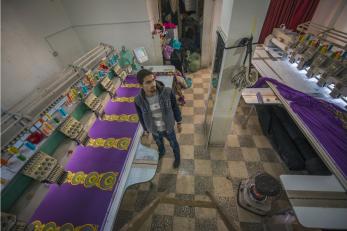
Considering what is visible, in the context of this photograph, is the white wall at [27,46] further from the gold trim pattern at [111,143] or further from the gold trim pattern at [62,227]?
the gold trim pattern at [62,227]

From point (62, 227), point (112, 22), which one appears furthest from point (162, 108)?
point (112, 22)

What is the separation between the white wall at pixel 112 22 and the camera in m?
3.70

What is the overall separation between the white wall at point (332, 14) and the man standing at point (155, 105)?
14.7 feet

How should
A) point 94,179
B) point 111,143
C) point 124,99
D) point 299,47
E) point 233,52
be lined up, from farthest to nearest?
point 124,99
point 299,47
point 111,143
point 94,179
point 233,52

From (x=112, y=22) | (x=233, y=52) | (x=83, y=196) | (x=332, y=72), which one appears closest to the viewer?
(x=233, y=52)

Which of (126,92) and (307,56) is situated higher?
(307,56)

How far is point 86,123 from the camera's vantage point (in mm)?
Answer: 2465

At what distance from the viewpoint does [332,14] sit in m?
3.73

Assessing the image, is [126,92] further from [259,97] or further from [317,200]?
[317,200]

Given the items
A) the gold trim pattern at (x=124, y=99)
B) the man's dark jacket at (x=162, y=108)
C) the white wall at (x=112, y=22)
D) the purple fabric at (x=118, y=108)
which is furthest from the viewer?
the white wall at (x=112, y=22)

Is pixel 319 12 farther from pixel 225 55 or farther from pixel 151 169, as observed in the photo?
pixel 151 169

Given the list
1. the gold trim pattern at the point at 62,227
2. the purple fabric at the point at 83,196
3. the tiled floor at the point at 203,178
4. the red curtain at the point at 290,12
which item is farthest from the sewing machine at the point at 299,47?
the gold trim pattern at the point at 62,227

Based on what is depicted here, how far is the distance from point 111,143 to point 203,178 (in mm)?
1668

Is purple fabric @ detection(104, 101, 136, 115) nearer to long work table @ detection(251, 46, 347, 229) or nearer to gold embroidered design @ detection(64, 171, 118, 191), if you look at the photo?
gold embroidered design @ detection(64, 171, 118, 191)
